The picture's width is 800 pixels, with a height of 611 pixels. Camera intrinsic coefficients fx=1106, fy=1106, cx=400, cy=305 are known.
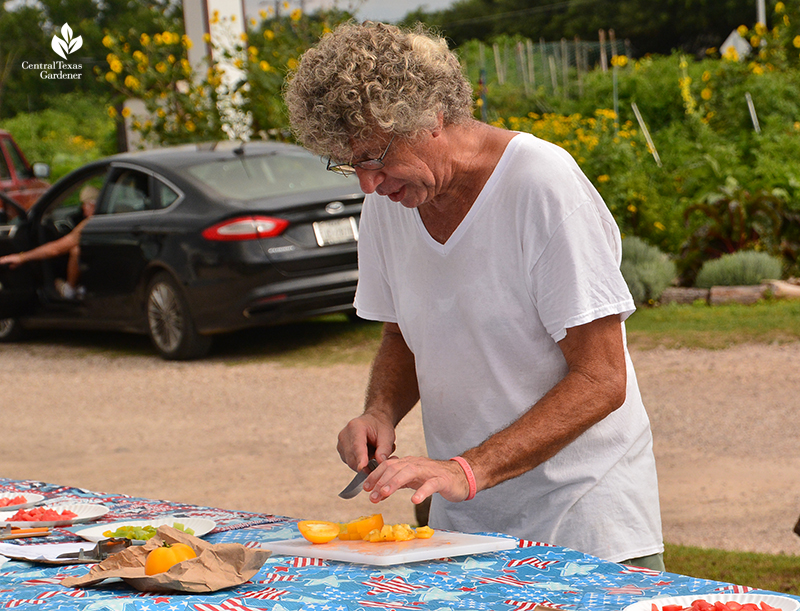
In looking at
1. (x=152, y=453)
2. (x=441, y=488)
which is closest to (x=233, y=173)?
(x=152, y=453)

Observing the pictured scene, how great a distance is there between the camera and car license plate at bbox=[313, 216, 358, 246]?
889 centimetres

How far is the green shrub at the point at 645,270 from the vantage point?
10.2m

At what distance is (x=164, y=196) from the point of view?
9.38 m

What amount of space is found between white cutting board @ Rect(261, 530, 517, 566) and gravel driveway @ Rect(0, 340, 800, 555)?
2.96 meters

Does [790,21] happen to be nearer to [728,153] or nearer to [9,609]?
[728,153]

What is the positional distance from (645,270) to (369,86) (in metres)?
8.58

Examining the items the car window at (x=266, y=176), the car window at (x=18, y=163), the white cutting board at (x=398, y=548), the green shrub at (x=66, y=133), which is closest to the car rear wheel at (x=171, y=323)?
the car window at (x=266, y=176)

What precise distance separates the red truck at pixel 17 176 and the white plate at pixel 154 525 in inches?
500

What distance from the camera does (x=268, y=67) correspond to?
1275cm

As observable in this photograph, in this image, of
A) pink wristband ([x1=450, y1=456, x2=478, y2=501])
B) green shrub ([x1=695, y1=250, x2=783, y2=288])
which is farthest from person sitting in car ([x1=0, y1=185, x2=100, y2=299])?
pink wristband ([x1=450, y1=456, x2=478, y2=501])

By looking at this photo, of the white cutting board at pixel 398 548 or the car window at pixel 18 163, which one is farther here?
the car window at pixel 18 163

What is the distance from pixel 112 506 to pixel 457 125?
4.07 ft

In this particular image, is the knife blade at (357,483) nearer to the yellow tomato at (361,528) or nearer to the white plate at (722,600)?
the yellow tomato at (361,528)

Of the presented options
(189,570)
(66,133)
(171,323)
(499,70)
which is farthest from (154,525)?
(66,133)
